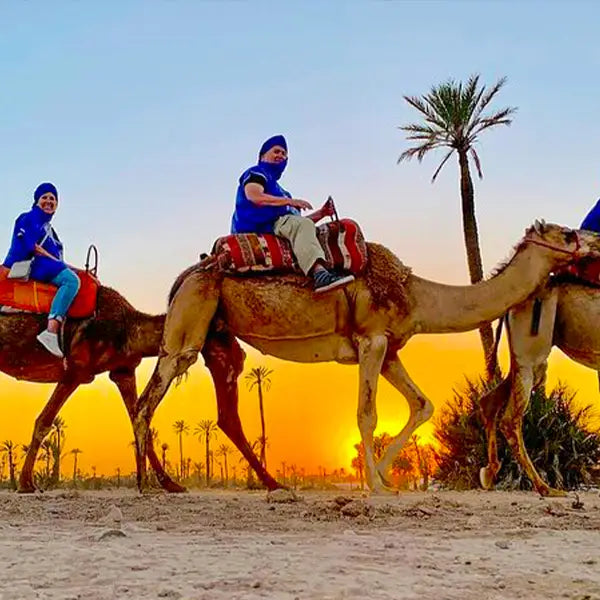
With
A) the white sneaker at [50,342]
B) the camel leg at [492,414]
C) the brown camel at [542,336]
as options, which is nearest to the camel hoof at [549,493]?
the brown camel at [542,336]

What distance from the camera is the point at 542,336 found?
9789mm

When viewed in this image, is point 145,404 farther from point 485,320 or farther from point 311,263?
point 485,320

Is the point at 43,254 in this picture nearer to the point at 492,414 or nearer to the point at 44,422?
the point at 44,422

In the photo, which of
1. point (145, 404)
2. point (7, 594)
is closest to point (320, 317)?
point (145, 404)

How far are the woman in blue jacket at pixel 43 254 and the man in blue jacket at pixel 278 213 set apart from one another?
2154 mm

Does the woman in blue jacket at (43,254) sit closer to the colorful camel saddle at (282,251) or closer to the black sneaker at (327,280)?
the colorful camel saddle at (282,251)

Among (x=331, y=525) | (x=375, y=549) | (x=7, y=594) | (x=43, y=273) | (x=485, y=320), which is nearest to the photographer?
(x=7, y=594)

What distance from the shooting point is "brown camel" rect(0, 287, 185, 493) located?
10.7m

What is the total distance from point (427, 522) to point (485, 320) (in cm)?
348

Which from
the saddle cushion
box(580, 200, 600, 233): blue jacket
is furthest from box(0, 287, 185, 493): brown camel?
box(580, 200, 600, 233): blue jacket

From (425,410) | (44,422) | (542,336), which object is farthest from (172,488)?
(542,336)

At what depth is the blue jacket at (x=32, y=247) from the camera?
413 inches

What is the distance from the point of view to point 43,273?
34.6 ft

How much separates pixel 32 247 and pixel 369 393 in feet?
14.2
